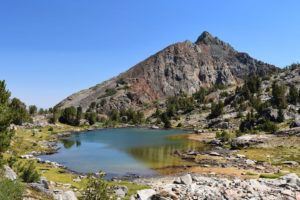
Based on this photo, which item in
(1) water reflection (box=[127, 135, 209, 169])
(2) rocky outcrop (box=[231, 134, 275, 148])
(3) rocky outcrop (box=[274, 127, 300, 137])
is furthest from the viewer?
(2) rocky outcrop (box=[231, 134, 275, 148])

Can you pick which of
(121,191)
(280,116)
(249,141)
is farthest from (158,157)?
(280,116)

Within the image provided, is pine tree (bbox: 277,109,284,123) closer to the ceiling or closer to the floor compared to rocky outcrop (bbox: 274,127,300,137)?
closer to the ceiling

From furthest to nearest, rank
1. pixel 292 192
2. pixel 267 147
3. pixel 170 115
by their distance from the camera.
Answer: pixel 170 115 → pixel 267 147 → pixel 292 192

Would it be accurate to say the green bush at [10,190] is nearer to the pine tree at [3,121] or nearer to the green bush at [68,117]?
the pine tree at [3,121]

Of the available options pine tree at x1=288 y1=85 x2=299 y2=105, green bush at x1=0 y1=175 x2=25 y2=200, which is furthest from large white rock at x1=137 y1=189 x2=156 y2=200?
pine tree at x1=288 y1=85 x2=299 y2=105

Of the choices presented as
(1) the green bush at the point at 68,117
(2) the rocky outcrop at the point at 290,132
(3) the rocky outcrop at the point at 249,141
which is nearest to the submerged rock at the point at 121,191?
(3) the rocky outcrop at the point at 249,141

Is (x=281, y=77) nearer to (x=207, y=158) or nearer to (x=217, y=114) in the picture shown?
(x=217, y=114)

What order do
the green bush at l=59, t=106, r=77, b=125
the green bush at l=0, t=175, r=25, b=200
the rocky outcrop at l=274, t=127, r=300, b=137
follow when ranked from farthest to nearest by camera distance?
the green bush at l=59, t=106, r=77, b=125 < the rocky outcrop at l=274, t=127, r=300, b=137 < the green bush at l=0, t=175, r=25, b=200

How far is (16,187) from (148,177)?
3091cm

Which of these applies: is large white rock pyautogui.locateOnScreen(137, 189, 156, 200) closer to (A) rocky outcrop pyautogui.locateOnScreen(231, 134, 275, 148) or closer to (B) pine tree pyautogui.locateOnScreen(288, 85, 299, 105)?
(A) rocky outcrop pyautogui.locateOnScreen(231, 134, 275, 148)

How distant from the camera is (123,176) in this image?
44094mm

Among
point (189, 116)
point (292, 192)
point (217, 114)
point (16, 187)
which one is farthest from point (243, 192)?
point (189, 116)

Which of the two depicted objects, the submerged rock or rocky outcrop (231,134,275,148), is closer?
the submerged rock

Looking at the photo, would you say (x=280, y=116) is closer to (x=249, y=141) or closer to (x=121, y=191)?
(x=249, y=141)
